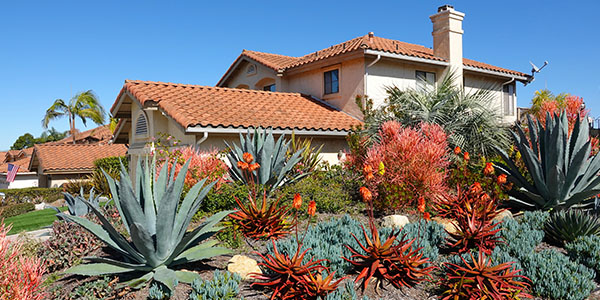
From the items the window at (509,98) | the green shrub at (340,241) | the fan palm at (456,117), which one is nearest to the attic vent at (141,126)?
the fan palm at (456,117)

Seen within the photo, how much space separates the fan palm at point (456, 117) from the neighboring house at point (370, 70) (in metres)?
1.91

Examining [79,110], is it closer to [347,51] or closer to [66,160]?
[66,160]

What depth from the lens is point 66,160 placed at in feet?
105

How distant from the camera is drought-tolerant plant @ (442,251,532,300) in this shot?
4.61 m

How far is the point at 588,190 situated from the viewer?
757 centimetres

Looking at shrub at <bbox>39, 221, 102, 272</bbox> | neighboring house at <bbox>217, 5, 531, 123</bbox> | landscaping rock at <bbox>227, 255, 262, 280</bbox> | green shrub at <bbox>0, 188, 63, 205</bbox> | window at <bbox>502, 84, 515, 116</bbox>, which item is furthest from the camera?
green shrub at <bbox>0, 188, 63, 205</bbox>

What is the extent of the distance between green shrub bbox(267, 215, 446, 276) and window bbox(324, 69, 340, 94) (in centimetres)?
1151

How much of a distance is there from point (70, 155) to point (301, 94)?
22.4 metres

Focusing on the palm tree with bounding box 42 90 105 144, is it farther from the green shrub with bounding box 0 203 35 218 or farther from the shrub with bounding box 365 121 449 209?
the shrub with bounding box 365 121 449 209

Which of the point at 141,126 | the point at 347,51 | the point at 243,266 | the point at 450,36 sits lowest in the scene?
the point at 243,266

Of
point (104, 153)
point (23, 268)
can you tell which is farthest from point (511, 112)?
point (104, 153)

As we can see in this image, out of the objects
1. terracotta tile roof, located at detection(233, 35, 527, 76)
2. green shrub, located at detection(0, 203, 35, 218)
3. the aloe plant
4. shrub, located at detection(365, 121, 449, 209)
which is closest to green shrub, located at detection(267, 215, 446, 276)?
shrub, located at detection(365, 121, 449, 209)

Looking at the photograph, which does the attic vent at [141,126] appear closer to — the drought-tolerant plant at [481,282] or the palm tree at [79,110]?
the drought-tolerant plant at [481,282]

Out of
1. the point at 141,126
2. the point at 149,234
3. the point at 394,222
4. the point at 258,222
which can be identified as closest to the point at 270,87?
the point at 141,126
